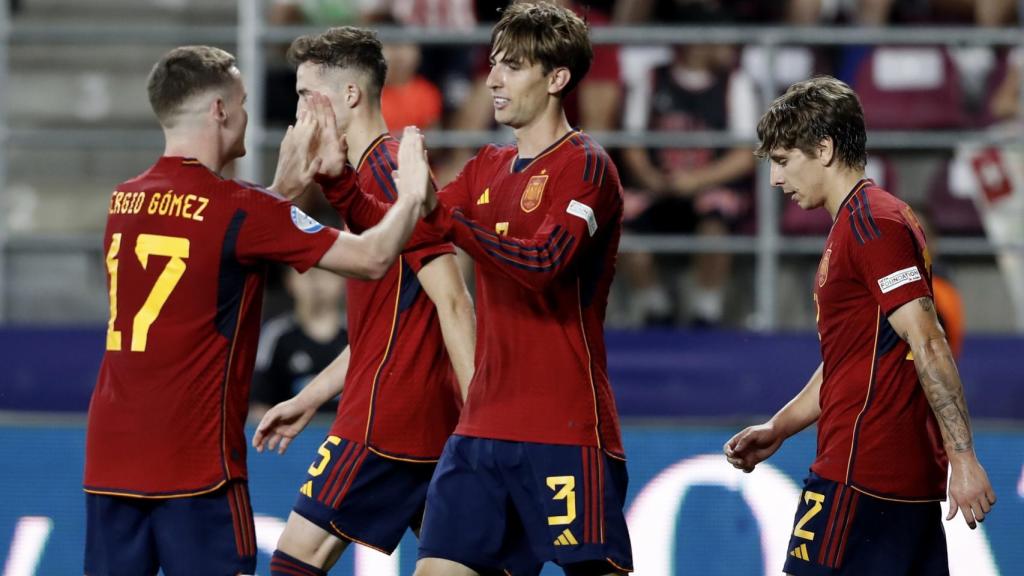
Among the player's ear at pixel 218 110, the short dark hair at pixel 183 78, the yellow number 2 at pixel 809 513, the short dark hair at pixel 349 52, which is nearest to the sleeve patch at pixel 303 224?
the player's ear at pixel 218 110

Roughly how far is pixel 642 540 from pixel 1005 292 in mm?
3517

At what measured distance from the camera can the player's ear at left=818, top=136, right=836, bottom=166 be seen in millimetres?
4805

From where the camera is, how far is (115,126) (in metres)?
10.4

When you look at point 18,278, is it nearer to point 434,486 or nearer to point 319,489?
point 319,489

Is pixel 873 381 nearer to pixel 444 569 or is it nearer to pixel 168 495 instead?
pixel 444 569

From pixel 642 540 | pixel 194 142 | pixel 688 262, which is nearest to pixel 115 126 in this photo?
pixel 688 262

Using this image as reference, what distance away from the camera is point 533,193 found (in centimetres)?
483

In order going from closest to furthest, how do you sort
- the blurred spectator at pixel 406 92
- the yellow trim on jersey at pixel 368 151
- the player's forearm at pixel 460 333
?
the player's forearm at pixel 460 333, the yellow trim on jersey at pixel 368 151, the blurred spectator at pixel 406 92

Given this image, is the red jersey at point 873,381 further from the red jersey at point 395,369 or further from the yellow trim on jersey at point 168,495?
the yellow trim on jersey at point 168,495

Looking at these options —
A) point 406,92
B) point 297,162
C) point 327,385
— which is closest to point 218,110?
point 297,162

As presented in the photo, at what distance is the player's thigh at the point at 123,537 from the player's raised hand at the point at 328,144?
112 centimetres

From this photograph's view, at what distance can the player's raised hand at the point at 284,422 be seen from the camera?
5613 millimetres

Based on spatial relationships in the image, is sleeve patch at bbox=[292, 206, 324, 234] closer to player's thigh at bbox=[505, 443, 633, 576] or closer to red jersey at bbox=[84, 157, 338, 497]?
red jersey at bbox=[84, 157, 338, 497]

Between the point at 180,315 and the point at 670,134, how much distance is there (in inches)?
190
